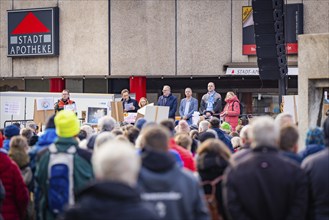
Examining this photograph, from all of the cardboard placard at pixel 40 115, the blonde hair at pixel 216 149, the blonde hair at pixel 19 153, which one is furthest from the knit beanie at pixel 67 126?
the cardboard placard at pixel 40 115

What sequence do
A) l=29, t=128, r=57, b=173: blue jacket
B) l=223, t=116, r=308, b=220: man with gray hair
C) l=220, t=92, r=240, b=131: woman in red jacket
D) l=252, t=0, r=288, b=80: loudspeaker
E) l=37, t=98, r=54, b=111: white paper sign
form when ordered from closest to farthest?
1. l=223, t=116, r=308, b=220: man with gray hair
2. l=29, t=128, r=57, b=173: blue jacket
3. l=252, t=0, r=288, b=80: loudspeaker
4. l=220, t=92, r=240, b=131: woman in red jacket
5. l=37, t=98, r=54, b=111: white paper sign

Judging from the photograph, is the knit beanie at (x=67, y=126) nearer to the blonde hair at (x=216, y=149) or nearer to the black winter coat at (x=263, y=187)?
the blonde hair at (x=216, y=149)

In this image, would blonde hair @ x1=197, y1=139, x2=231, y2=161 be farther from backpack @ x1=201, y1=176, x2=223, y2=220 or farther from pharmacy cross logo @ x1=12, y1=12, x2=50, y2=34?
pharmacy cross logo @ x1=12, y1=12, x2=50, y2=34

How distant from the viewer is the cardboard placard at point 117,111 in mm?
21547

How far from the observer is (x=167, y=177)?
Answer: 6.54 m

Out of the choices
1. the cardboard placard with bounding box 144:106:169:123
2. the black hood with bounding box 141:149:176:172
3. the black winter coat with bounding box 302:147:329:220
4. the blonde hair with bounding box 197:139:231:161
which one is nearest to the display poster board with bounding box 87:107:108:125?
the cardboard placard with bounding box 144:106:169:123

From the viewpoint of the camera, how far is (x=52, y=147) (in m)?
8.78

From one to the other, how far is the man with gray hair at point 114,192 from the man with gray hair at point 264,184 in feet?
6.26

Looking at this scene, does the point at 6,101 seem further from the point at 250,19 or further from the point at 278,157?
the point at 278,157

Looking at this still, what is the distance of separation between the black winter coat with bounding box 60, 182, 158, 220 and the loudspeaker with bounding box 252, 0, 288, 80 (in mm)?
14425

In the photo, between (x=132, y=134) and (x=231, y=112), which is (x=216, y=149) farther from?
(x=231, y=112)

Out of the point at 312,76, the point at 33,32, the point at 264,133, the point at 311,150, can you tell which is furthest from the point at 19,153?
the point at 33,32

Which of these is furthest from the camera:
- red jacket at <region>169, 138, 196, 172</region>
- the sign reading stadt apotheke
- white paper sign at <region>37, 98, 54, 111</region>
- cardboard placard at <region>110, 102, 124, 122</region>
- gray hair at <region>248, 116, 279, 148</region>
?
the sign reading stadt apotheke

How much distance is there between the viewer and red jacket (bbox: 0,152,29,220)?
30.5ft
